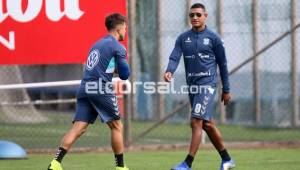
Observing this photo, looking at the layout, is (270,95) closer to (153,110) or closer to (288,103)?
(288,103)

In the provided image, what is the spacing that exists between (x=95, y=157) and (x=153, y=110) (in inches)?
143

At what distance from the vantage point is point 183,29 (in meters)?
16.9

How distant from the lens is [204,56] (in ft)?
39.3

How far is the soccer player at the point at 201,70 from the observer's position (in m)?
11.9

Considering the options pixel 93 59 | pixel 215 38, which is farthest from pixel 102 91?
pixel 215 38

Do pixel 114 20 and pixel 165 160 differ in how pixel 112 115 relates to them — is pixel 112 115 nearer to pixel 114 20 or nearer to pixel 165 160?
pixel 114 20

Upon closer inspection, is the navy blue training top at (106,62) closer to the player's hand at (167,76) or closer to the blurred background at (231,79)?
the player's hand at (167,76)

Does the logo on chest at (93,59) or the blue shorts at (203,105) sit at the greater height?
the logo on chest at (93,59)

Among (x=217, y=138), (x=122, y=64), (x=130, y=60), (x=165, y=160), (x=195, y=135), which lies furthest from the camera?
(x=130, y=60)

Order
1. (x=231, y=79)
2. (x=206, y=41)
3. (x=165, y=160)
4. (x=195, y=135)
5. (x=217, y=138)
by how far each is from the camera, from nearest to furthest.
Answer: (x=195, y=135) < (x=206, y=41) < (x=217, y=138) < (x=165, y=160) < (x=231, y=79)

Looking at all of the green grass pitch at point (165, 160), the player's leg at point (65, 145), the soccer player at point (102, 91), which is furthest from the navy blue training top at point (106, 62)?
the green grass pitch at point (165, 160)

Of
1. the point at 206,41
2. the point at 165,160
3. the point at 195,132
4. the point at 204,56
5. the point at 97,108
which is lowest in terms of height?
the point at 165,160

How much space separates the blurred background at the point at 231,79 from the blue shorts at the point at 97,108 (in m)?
4.32

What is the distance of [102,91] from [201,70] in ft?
4.43
